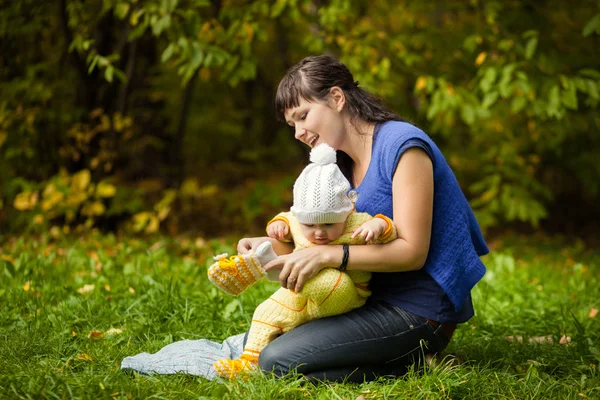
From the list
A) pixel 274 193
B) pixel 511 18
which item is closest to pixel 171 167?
pixel 274 193

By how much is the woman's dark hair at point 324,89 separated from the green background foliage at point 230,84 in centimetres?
147

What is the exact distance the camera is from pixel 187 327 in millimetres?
3080

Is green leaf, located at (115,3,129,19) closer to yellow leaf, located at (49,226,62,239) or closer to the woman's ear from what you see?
yellow leaf, located at (49,226,62,239)

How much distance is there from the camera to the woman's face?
2566 mm

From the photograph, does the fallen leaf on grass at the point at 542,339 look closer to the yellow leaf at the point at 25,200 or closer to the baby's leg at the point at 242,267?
the baby's leg at the point at 242,267

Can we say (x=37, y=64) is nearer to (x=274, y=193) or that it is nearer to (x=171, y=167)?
(x=171, y=167)

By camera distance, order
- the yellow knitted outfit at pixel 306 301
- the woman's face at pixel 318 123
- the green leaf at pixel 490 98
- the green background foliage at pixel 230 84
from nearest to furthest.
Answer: the yellow knitted outfit at pixel 306 301 → the woman's face at pixel 318 123 → the green leaf at pixel 490 98 → the green background foliage at pixel 230 84

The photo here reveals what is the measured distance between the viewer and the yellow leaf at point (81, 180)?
551 cm

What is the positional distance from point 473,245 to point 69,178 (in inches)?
161

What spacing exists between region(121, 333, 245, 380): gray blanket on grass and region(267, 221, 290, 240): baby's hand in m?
0.56

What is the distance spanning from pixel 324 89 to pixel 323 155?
1.23ft

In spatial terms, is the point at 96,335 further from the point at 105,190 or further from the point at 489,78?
the point at 489,78

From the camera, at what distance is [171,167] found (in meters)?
7.03

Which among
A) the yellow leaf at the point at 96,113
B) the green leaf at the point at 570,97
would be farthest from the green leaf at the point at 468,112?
the yellow leaf at the point at 96,113
